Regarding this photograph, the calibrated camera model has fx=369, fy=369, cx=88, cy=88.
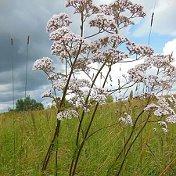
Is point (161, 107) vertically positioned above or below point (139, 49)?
below

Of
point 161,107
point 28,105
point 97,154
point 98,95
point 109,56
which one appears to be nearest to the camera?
point 98,95

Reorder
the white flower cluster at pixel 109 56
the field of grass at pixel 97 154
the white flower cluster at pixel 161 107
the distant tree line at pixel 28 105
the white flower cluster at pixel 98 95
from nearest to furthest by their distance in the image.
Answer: the white flower cluster at pixel 98 95, the white flower cluster at pixel 109 56, the white flower cluster at pixel 161 107, the field of grass at pixel 97 154, the distant tree line at pixel 28 105

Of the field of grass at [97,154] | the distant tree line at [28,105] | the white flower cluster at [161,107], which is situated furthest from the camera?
the distant tree line at [28,105]

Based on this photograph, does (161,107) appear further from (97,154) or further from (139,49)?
(97,154)

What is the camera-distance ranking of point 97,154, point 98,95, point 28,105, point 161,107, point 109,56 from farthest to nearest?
point 28,105
point 97,154
point 161,107
point 109,56
point 98,95

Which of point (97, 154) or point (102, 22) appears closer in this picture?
point (102, 22)

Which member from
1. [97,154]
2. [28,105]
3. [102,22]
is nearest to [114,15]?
[102,22]

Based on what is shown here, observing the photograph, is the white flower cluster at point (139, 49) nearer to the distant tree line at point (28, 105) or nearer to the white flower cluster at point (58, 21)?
the white flower cluster at point (58, 21)

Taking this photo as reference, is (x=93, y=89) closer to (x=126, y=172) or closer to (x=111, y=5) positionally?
(x=111, y=5)

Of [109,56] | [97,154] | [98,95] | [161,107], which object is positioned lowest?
[97,154]

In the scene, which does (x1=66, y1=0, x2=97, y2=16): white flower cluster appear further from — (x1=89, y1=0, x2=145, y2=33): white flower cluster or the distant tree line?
the distant tree line

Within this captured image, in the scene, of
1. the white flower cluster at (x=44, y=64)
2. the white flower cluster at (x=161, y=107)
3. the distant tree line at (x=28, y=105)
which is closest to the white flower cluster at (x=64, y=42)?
the white flower cluster at (x=44, y=64)

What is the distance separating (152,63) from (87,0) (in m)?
0.97

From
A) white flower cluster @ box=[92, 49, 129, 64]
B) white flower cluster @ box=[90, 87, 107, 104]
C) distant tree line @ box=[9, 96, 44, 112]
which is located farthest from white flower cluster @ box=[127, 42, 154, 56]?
distant tree line @ box=[9, 96, 44, 112]
